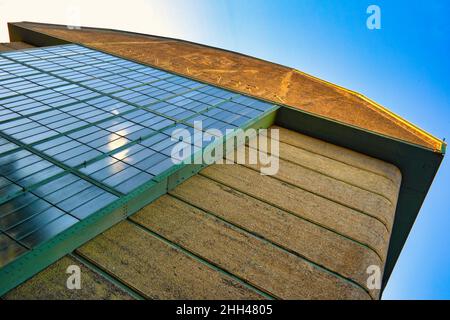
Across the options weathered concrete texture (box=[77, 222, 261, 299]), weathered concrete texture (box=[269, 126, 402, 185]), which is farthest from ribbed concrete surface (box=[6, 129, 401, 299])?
weathered concrete texture (box=[269, 126, 402, 185])

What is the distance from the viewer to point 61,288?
6895 mm

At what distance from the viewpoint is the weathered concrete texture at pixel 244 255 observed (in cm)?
801

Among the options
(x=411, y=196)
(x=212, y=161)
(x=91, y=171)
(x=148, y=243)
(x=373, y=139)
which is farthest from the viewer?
(x=411, y=196)

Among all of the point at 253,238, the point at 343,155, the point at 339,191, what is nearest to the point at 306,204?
the point at 339,191

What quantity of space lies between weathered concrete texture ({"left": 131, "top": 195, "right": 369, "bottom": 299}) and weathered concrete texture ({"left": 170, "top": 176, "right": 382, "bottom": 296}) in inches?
13.4

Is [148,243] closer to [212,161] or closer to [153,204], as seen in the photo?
[153,204]

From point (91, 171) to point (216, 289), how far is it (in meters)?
4.98

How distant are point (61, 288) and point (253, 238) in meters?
4.67

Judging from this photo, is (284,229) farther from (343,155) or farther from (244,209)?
(343,155)

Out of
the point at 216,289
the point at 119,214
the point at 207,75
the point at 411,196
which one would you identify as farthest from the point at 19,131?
the point at 411,196

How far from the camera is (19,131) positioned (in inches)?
453

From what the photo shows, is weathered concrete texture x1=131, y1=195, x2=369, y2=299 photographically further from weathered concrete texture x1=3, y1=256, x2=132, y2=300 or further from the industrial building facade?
weathered concrete texture x1=3, y1=256, x2=132, y2=300

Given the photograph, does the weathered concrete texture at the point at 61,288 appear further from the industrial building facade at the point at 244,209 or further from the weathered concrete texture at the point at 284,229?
the weathered concrete texture at the point at 284,229

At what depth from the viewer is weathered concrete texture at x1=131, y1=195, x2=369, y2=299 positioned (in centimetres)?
801
